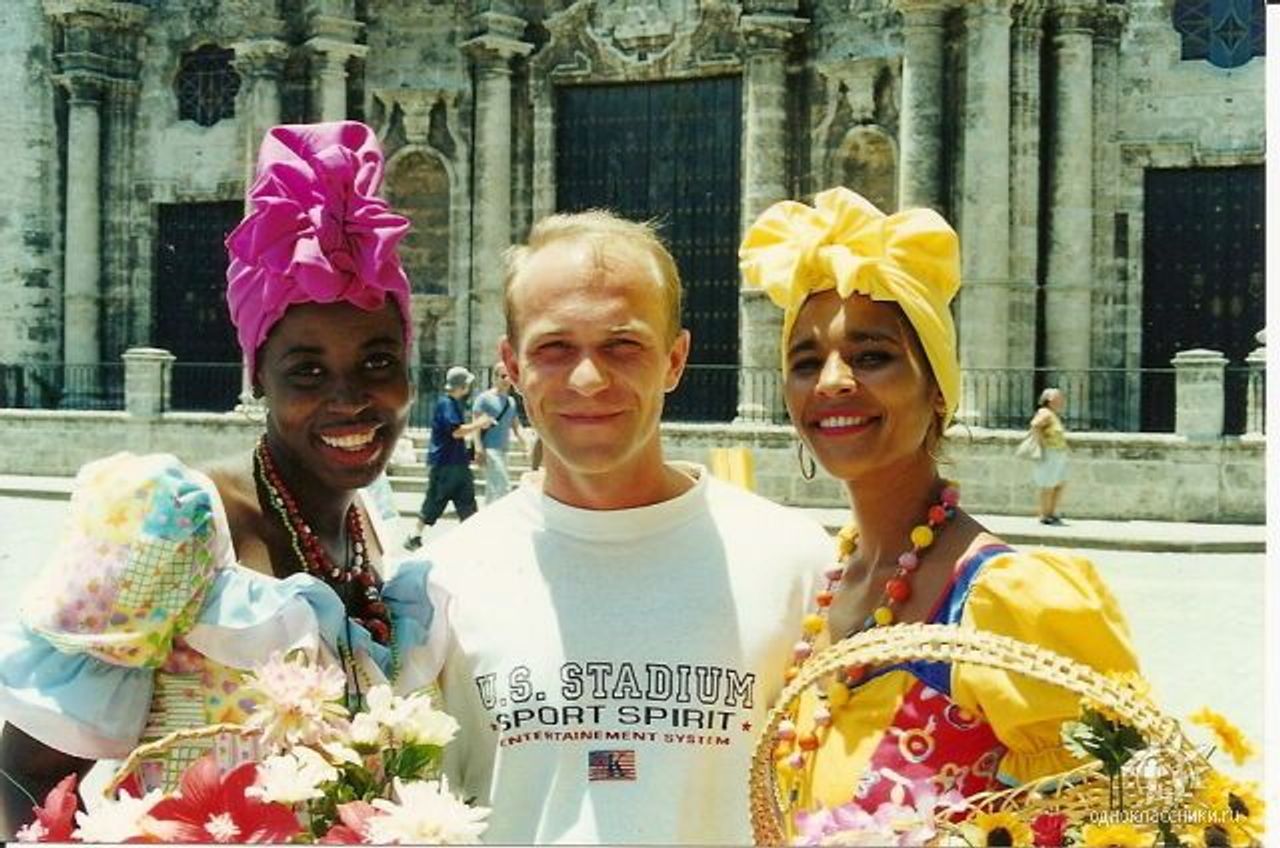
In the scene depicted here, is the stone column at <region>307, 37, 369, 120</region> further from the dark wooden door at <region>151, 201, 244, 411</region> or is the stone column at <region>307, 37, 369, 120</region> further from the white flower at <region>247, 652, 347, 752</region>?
the white flower at <region>247, 652, 347, 752</region>

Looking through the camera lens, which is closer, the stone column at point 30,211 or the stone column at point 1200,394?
the stone column at point 1200,394

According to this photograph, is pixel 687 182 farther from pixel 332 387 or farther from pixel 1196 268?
pixel 332 387

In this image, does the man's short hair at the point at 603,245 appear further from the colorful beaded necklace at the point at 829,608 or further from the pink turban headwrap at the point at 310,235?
the colorful beaded necklace at the point at 829,608

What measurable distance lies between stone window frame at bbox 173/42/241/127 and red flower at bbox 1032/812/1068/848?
20.7 meters

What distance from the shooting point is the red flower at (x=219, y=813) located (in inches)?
85.9

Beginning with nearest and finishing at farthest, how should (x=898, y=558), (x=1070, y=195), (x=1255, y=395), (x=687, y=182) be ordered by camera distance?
(x=898, y=558) → (x=1255, y=395) → (x=1070, y=195) → (x=687, y=182)

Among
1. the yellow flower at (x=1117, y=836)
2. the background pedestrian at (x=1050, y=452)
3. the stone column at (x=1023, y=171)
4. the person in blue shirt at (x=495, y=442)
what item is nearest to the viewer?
the yellow flower at (x=1117, y=836)

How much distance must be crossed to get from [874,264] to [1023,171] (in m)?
14.9

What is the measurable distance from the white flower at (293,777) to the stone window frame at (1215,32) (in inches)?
663

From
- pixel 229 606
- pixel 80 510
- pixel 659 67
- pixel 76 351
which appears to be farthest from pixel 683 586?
pixel 76 351

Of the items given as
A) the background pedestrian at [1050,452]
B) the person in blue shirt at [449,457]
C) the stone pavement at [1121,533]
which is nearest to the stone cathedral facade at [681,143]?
the background pedestrian at [1050,452]

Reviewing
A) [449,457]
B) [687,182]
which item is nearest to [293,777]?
[449,457]

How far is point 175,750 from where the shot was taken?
2.53 meters

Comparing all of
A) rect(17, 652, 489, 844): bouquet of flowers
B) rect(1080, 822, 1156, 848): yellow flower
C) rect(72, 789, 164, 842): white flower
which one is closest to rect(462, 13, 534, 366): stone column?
rect(17, 652, 489, 844): bouquet of flowers
